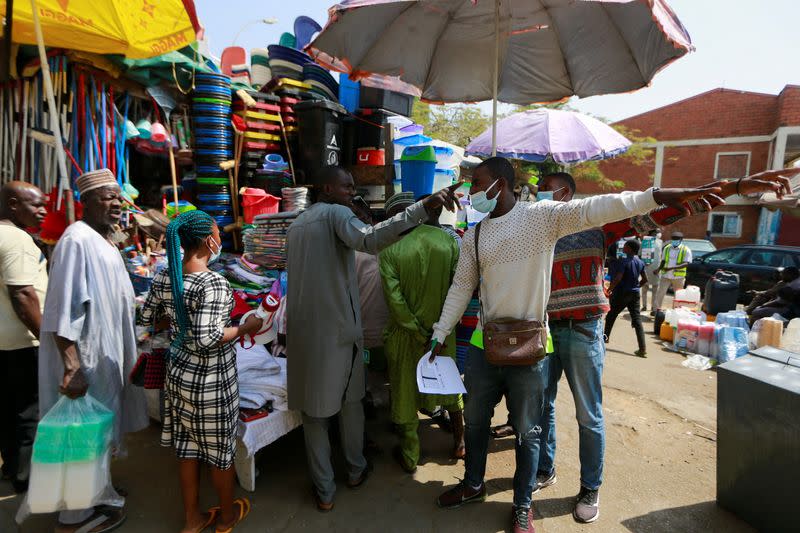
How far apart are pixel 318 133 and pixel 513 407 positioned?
3.66 m

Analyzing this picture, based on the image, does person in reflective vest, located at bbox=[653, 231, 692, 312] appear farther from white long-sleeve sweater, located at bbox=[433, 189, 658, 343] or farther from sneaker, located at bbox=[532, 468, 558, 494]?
white long-sleeve sweater, located at bbox=[433, 189, 658, 343]

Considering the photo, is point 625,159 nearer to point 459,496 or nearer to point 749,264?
point 749,264

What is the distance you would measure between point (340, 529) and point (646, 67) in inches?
143

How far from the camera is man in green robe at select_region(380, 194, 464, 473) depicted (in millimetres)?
3092

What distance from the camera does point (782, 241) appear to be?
61.4ft

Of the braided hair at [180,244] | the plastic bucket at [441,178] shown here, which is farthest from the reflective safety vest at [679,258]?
the braided hair at [180,244]

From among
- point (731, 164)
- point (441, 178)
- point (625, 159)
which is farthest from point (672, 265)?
point (731, 164)

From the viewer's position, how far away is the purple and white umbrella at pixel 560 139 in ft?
18.2

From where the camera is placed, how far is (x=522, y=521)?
98.3 inches

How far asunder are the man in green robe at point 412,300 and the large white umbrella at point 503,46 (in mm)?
1213

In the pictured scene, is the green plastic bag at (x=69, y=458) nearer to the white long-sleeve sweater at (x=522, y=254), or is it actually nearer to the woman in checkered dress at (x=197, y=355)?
the woman in checkered dress at (x=197, y=355)

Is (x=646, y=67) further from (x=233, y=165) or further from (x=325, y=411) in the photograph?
(x=233, y=165)

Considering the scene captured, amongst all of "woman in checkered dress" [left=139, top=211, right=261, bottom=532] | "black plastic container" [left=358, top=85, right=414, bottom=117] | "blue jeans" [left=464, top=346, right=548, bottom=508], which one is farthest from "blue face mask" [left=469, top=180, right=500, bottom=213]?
"black plastic container" [left=358, top=85, right=414, bottom=117]

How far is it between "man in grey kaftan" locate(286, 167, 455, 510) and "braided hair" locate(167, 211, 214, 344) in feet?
1.93
